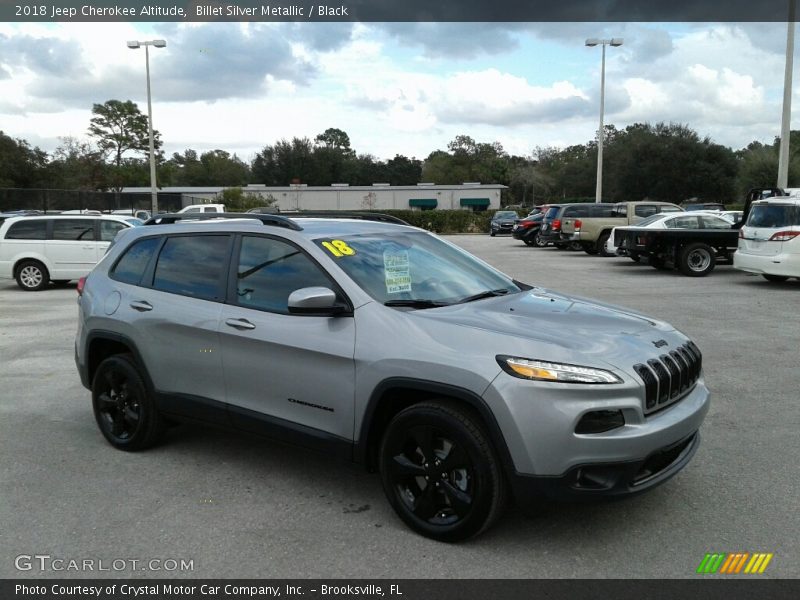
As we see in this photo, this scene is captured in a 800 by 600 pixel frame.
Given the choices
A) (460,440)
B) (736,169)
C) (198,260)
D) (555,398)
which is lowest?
Answer: (460,440)

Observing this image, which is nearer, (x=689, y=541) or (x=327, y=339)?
(x=689, y=541)

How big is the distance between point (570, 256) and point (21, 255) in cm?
1725

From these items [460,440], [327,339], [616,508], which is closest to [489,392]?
[460,440]

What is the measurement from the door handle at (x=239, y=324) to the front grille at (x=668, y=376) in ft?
7.33

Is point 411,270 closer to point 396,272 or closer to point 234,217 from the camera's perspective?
point 396,272

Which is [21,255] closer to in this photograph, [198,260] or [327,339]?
[198,260]

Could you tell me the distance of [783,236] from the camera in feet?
44.0

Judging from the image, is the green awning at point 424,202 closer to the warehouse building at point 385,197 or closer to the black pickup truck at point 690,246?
the warehouse building at point 385,197

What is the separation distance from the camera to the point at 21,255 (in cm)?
1500

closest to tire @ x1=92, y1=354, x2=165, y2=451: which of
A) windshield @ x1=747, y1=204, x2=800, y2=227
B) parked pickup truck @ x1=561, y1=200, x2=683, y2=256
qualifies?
windshield @ x1=747, y1=204, x2=800, y2=227

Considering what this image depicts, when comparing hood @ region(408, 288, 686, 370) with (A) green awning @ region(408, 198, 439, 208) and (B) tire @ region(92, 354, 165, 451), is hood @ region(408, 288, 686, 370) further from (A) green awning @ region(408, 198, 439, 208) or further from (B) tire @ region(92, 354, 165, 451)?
(A) green awning @ region(408, 198, 439, 208)

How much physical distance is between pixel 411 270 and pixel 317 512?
5.11 feet

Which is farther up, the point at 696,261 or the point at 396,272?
the point at 396,272

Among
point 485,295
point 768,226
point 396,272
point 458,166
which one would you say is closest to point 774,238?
point 768,226
